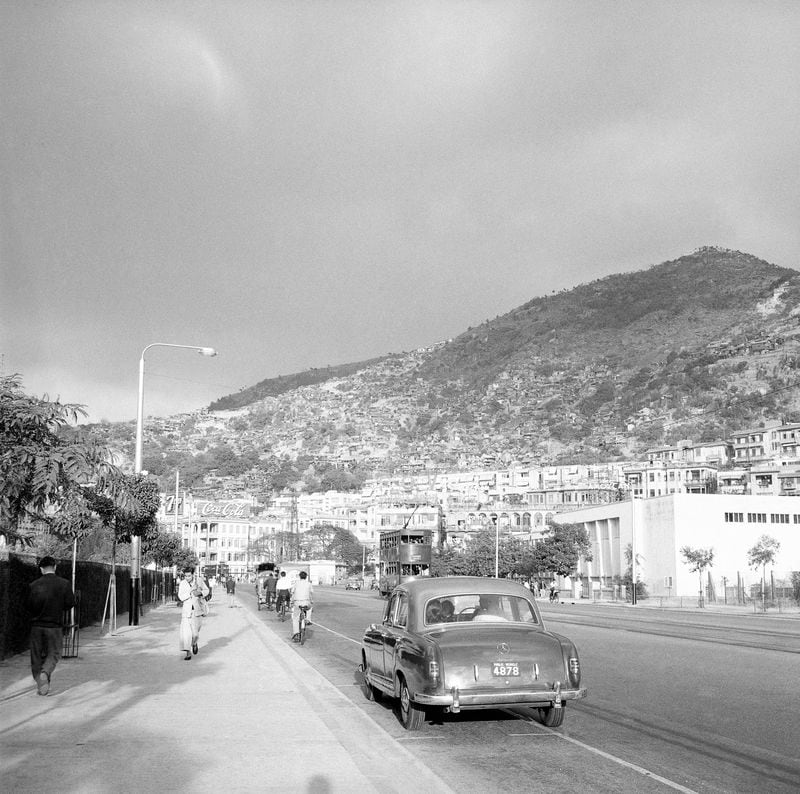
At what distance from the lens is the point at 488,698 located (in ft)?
31.5

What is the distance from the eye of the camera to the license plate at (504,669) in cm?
972

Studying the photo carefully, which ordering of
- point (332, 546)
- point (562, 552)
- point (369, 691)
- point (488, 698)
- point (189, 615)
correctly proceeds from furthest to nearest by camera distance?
point (332, 546) < point (562, 552) < point (189, 615) < point (369, 691) < point (488, 698)

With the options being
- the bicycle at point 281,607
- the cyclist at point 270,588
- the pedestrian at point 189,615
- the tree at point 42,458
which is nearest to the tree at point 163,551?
the cyclist at point 270,588

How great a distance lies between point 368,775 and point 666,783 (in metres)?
2.51

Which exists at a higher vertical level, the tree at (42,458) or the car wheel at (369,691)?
the tree at (42,458)

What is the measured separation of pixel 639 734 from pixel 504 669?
72.5 inches

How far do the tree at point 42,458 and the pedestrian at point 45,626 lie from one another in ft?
3.77

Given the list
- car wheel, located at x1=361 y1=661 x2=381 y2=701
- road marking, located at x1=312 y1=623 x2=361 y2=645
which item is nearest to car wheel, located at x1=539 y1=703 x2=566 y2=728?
car wheel, located at x1=361 y1=661 x2=381 y2=701

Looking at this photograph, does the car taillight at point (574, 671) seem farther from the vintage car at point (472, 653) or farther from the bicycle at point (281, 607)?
the bicycle at point (281, 607)

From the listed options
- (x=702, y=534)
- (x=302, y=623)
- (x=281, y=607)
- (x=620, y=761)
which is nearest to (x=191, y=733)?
(x=620, y=761)

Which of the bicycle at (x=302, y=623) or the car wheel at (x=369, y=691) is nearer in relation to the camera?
the car wheel at (x=369, y=691)

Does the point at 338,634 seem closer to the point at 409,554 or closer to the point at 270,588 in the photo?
the point at 270,588

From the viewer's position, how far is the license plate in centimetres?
972

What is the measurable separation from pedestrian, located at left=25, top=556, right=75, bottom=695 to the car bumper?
553 centimetres
